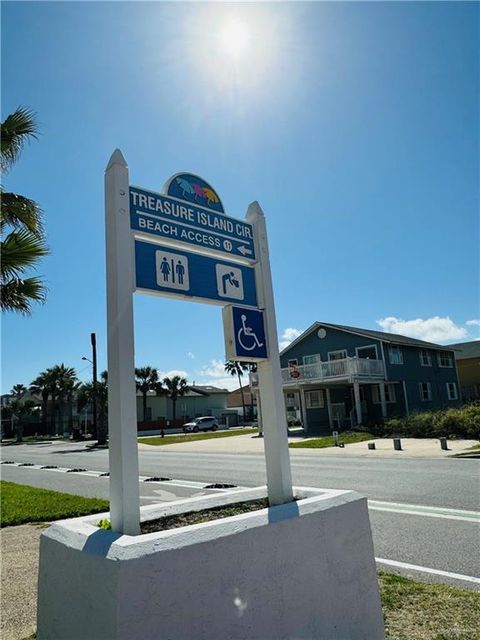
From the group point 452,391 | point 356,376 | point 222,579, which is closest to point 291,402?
point 452,391

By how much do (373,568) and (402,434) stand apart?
2051 centimetres

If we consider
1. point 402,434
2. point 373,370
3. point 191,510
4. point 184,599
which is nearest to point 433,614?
point 191,510

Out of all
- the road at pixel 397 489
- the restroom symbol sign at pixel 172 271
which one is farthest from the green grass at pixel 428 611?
the restroom symbol sign at pixel 172 271

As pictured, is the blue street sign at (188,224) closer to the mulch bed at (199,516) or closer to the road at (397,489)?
the mulch bed at (199,516)

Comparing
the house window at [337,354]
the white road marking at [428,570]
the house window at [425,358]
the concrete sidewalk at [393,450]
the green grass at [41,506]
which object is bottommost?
the concrete sidewalk at [393,450]

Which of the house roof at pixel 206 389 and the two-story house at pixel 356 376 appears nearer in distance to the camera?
the two-story house at pixel 356 376

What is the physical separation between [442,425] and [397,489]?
41.2ft

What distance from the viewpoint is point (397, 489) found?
929 centimetres

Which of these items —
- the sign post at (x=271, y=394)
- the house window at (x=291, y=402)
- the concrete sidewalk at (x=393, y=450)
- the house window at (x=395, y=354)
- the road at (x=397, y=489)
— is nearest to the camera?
the sign post at (x=271, y=394)

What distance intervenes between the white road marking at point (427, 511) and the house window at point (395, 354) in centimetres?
2143

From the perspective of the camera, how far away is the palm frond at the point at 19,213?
8.58 meters

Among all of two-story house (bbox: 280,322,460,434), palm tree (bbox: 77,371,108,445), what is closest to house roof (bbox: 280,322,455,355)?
two-story house (bbox: 280,322,460,434)

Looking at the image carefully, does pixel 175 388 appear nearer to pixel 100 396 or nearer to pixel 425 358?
pixel 100 396

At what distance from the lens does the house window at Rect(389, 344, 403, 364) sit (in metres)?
28.4
